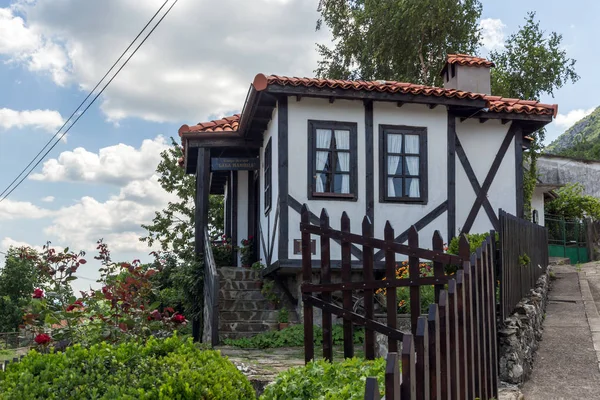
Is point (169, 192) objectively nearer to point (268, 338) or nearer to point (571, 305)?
point (268, 338)

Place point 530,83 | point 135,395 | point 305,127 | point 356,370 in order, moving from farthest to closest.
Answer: point 530,83, point 305,127, point 135,395, point 356,370

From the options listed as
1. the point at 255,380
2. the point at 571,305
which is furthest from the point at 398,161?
the point at 255,380

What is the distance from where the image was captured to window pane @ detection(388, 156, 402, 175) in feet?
38.8

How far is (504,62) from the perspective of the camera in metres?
23.5

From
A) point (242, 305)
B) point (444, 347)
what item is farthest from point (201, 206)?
point (444, 347)

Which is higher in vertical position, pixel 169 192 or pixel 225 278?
pixel 169 192

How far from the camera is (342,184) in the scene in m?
11.5

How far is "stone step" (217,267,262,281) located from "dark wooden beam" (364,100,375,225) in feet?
8.81

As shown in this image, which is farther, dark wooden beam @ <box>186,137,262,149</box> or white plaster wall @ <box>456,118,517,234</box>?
dark wooden beam @ <box>186,137,262,149</box>

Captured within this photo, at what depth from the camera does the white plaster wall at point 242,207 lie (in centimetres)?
1622

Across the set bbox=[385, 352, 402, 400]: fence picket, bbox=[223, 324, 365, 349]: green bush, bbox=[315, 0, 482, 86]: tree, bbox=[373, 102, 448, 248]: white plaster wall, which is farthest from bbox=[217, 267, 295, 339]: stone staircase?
bbox=[315, 0, 482, 86]: tree

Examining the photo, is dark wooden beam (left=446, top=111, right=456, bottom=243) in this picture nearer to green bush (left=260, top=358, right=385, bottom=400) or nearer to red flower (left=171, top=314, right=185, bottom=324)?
red flower (left=171, top=314, right=185, bottom=324)

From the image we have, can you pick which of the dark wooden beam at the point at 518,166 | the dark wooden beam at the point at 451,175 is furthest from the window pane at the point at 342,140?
the dark wooden beam at the point at 518,166

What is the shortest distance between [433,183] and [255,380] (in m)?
6.23
